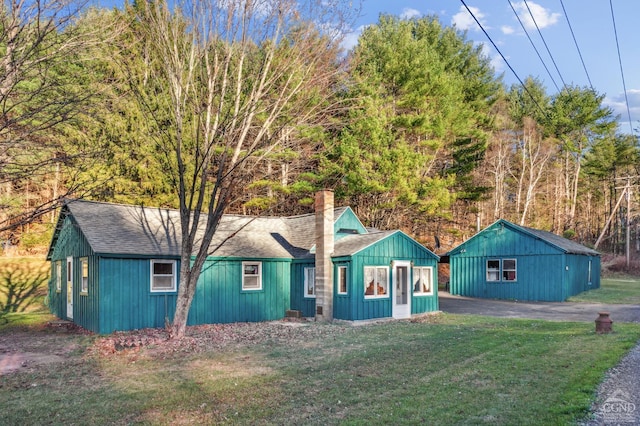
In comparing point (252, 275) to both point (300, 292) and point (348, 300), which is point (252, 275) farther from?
point (348, 300)

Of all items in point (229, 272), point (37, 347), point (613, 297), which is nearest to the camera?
point (37, 347)

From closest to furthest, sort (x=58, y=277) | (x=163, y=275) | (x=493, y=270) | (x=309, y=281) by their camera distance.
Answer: (x=163, y=275) → (x=309, y=281) → (x=58, y=277) → (x=493, y=270)

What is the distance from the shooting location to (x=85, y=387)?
8086 millimetres

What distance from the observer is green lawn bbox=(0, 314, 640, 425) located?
6414 millimetres

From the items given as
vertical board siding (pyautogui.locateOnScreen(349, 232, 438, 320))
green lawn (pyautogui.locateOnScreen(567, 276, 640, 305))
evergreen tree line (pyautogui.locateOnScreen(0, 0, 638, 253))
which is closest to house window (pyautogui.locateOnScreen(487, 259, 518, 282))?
green lawn (pyautogui.locateOnScreen(567, 276, 640, 305))

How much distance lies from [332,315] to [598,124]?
44.0 meters

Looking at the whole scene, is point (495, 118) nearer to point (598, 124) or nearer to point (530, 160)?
point (530, 160)

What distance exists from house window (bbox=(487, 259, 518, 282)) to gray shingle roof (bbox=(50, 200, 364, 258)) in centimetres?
1117

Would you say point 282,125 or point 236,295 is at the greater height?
point 282,125

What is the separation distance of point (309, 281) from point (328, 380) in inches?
386

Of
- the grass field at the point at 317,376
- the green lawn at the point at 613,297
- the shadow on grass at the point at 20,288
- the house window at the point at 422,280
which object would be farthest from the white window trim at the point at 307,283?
the green lawn at the point at 613,297

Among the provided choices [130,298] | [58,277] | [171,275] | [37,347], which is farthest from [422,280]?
[58,277]

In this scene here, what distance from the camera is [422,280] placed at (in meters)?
19.1

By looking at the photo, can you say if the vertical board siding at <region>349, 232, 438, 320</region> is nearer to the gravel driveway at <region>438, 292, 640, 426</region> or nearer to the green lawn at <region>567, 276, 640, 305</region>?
the gravel driveway at <region>438, 292, 640, 426</region>
